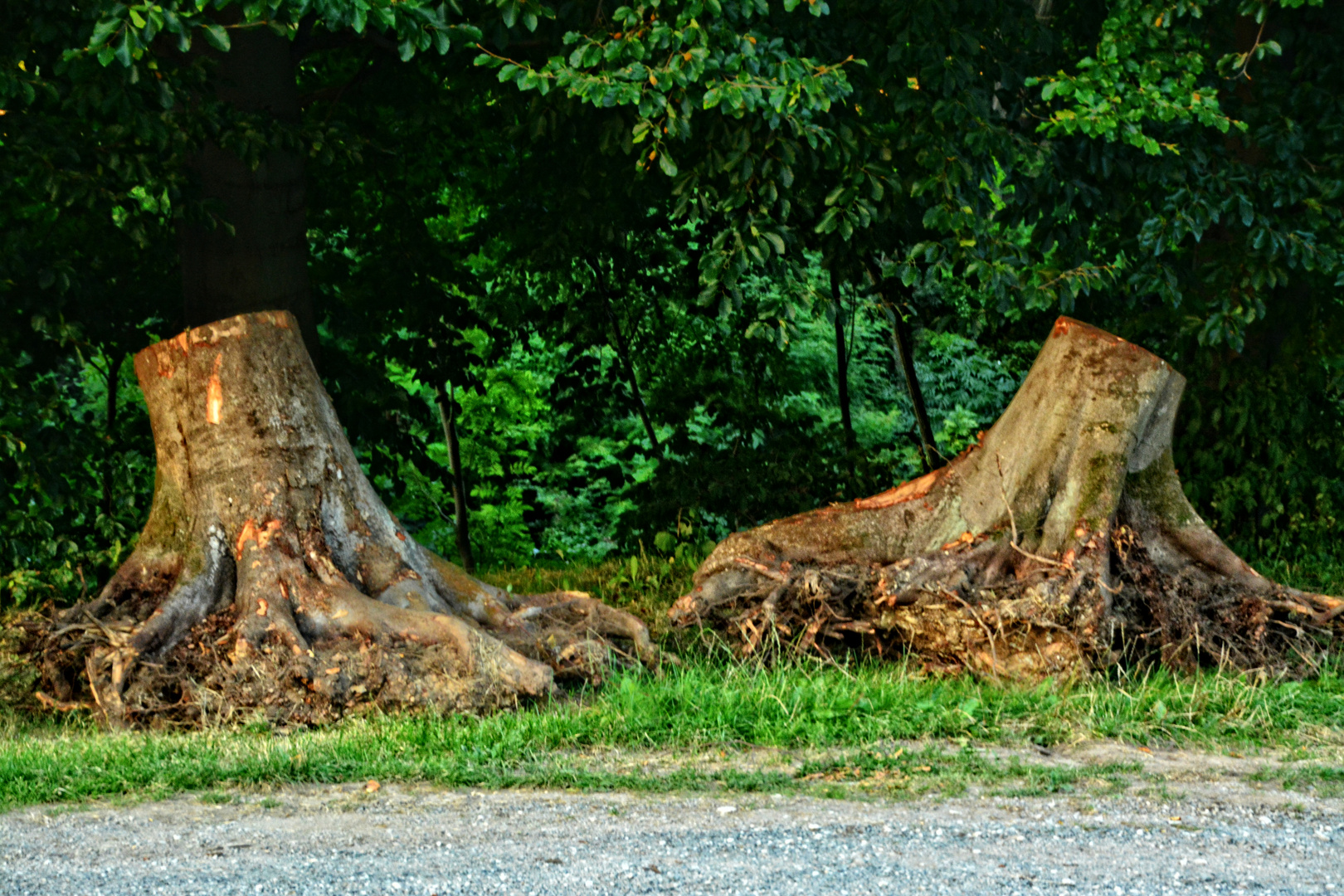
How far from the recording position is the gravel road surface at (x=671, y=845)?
14.2ft

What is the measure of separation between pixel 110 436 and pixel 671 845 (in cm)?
744

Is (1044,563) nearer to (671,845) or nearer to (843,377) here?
(671,845)

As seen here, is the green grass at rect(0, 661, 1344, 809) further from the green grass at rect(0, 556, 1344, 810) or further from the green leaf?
the green leaf

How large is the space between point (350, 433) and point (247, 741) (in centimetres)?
511

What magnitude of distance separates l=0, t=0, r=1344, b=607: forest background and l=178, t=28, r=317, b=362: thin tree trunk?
35cm

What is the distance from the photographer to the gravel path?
433cm

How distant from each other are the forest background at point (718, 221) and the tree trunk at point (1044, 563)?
84 cm

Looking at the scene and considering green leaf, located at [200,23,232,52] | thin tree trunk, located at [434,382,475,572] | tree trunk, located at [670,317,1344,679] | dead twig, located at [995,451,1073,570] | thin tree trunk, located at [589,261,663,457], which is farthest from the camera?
thin tree trunk, located at [434,382,475,572]

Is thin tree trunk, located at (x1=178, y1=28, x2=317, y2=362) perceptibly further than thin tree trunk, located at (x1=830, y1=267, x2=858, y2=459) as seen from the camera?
No

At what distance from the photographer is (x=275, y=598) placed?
7.41 m

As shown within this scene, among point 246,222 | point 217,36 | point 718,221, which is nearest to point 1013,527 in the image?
point 718,221

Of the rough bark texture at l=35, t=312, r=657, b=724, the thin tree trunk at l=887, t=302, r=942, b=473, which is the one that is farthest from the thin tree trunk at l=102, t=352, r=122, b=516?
the thin tree trunk at l=887, t=302, r=942, b=473

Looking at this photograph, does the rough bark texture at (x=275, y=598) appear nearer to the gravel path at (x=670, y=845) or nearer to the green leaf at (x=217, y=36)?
the gravel path at (x=670, y=845)

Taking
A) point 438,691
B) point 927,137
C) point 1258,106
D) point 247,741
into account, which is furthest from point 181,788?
point 1258,106
